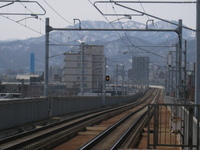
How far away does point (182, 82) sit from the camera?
36469mm

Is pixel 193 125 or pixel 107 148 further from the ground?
pixel 193 125

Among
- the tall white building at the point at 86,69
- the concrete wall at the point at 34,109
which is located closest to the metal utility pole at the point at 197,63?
the concrete wall at the point at 34,109

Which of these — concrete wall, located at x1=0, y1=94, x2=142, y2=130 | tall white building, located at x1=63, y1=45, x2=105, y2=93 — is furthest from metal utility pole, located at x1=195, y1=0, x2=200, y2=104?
tall white building, located at x1=63, y1=45, x2=105, y2=93

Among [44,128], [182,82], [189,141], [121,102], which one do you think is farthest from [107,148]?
[121,102]

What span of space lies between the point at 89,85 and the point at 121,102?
1870 centimetres

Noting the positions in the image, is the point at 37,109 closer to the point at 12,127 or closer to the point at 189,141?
the point at 12,127

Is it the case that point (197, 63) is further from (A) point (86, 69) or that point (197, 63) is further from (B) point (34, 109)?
(A) point (86, 69)

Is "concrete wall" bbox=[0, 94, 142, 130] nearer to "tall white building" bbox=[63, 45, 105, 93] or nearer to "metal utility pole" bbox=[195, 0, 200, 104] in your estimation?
"metal utility pole" bbox=[195, 0, 200, 104]

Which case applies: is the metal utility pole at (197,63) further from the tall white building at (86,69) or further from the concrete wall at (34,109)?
the tall white building at (86,69)

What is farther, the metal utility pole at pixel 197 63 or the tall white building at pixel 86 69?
the tall white building at pixel 86 69

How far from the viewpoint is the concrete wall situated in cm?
2388

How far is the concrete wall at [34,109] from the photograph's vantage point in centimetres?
2388

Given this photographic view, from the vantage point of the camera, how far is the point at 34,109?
29500 mm

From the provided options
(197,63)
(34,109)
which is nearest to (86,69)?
(34,109)
